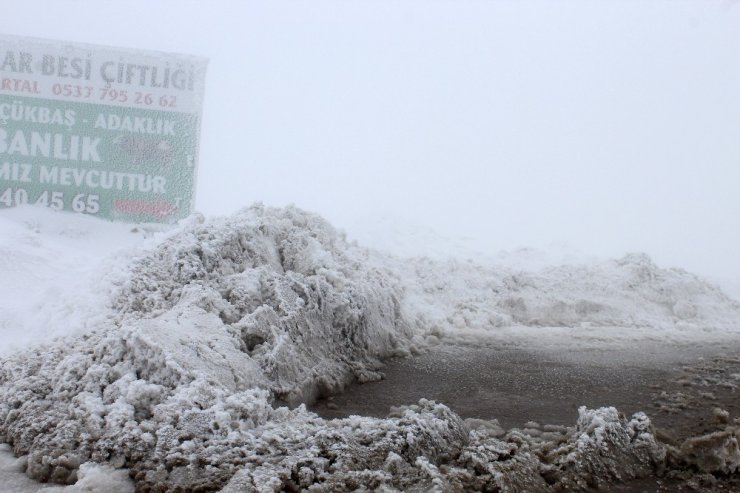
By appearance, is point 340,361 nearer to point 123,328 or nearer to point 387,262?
point 123,328

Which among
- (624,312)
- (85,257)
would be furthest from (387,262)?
(85,257)

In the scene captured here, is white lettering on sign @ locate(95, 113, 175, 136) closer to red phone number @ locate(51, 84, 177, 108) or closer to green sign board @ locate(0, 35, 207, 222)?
green sign board @ locate(0, 35, 207, 222)

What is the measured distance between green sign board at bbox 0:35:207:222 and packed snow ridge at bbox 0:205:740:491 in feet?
12.4

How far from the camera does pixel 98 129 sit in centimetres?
987

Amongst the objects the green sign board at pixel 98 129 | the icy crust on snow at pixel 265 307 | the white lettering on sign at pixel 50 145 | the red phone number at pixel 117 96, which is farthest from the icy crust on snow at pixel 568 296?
the white lettering on sign at pixel 50 145

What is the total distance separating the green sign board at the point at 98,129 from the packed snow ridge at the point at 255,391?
3.78 meters

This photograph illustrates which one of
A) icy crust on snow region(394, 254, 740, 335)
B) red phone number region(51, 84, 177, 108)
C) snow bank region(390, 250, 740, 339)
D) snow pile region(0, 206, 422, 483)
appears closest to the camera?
snow pile region(0, 206, 422, 483)

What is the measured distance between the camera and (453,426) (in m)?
3.49

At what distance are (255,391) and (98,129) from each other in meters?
7.57

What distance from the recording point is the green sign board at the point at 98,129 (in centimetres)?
976

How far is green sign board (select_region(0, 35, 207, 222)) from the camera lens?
9758mm

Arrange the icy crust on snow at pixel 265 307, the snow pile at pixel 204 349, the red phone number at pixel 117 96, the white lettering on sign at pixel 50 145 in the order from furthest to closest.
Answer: the red phone number at pixel 117 96 < the white lettering on sign at pixel 50 145 < the icy crust on snow at pixel 265 307 < the snow pile at pixel 204 349

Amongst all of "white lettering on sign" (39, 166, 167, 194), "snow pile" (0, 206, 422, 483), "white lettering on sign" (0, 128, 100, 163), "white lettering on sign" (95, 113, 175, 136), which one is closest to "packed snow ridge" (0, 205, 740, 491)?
"snow pile" (0, 206, 422, 483)

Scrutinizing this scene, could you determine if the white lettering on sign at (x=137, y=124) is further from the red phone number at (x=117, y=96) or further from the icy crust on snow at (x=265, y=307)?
the icy crust on snow at (x=265, y=307)
